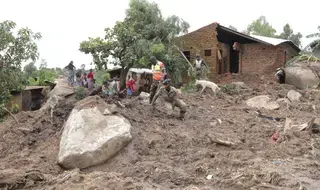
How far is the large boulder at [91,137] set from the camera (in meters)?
7.77

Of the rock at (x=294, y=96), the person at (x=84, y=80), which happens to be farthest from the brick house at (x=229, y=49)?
the person at (x=84, y=80)

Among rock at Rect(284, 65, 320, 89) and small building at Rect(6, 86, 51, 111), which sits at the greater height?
rock at Rect(284, 65, 320, 89)

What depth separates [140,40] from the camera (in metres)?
19.0

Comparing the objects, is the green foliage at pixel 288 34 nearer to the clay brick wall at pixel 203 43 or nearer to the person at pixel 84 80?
the clay brick wall at pixel 203 43

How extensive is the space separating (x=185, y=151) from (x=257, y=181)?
8.03ft

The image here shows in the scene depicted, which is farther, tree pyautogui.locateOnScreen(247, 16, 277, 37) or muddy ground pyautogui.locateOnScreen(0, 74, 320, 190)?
tree pyautogui.locateOnScreen(247, 16, 277, 37)

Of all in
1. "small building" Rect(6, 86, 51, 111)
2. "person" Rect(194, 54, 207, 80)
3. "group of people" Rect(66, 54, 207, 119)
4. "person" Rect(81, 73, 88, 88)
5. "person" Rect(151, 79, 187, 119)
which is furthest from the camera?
"person" Rect(81, 73, 88, 88)

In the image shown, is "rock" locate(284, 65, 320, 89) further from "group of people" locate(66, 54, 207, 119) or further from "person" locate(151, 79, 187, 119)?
"person" locate(151, 79, 187, 119)

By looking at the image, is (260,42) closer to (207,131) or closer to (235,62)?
(235,62)

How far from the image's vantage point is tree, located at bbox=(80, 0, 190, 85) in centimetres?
1878

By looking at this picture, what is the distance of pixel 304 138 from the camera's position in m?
9.02

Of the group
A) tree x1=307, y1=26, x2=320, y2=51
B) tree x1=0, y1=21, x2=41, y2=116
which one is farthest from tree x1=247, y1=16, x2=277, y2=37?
tree x1=0, y1=21, x2=41, y2=116

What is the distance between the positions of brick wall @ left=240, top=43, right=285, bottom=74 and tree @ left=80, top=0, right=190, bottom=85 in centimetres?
346

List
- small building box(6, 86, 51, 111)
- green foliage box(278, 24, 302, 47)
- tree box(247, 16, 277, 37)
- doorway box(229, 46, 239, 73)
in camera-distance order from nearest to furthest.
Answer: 1. small building box(6, 86, 51, 111)
2. doorway box(229, 46, 239, 73)
3. green foliage box(278, 24, 302, 47)
4. tree box(247, 16, 277, 37)
